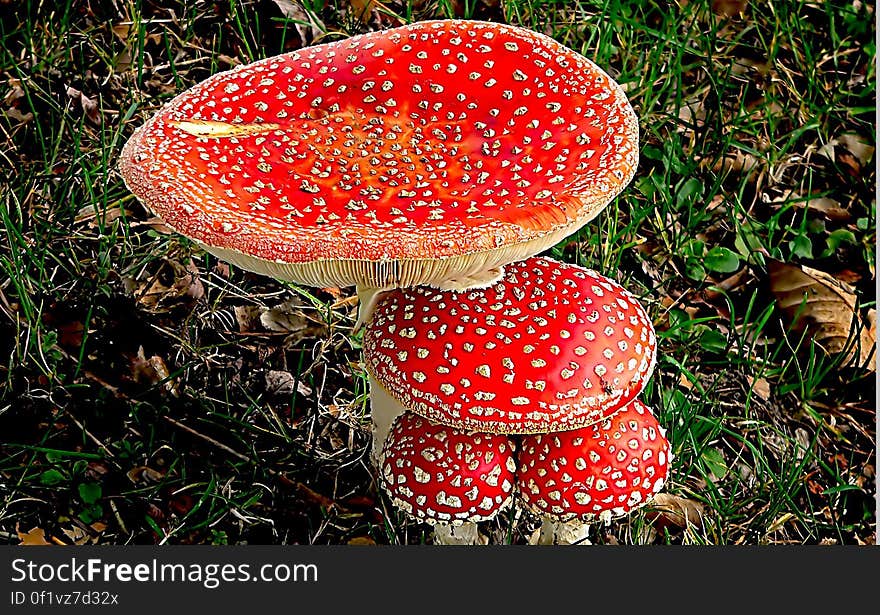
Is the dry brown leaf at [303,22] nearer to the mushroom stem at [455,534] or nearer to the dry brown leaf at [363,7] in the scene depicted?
the dry brown leaf at [363,7]

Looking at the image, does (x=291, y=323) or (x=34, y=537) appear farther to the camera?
(x=291, y=323)

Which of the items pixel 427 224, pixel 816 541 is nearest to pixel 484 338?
pixel 427 224

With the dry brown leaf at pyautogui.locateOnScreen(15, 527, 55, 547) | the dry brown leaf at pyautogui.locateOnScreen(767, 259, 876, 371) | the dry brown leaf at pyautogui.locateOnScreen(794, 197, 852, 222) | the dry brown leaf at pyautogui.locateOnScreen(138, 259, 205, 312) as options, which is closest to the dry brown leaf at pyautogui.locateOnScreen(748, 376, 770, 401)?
the dry brown leaf at pyautogui.locateOnScreen(767, 259, 876, 371)

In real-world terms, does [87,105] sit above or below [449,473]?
above

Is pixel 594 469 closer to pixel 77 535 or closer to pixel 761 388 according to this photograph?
pixel 761 388

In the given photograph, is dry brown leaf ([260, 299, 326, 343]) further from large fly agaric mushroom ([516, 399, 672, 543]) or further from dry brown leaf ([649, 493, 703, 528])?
dry brown leaf ([649, 493, 703, 528])

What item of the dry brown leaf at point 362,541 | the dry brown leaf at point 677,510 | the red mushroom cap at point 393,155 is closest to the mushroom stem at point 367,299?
the red mushroom cap at point 393,155

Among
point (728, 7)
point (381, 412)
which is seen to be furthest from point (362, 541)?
point (728, 7)
